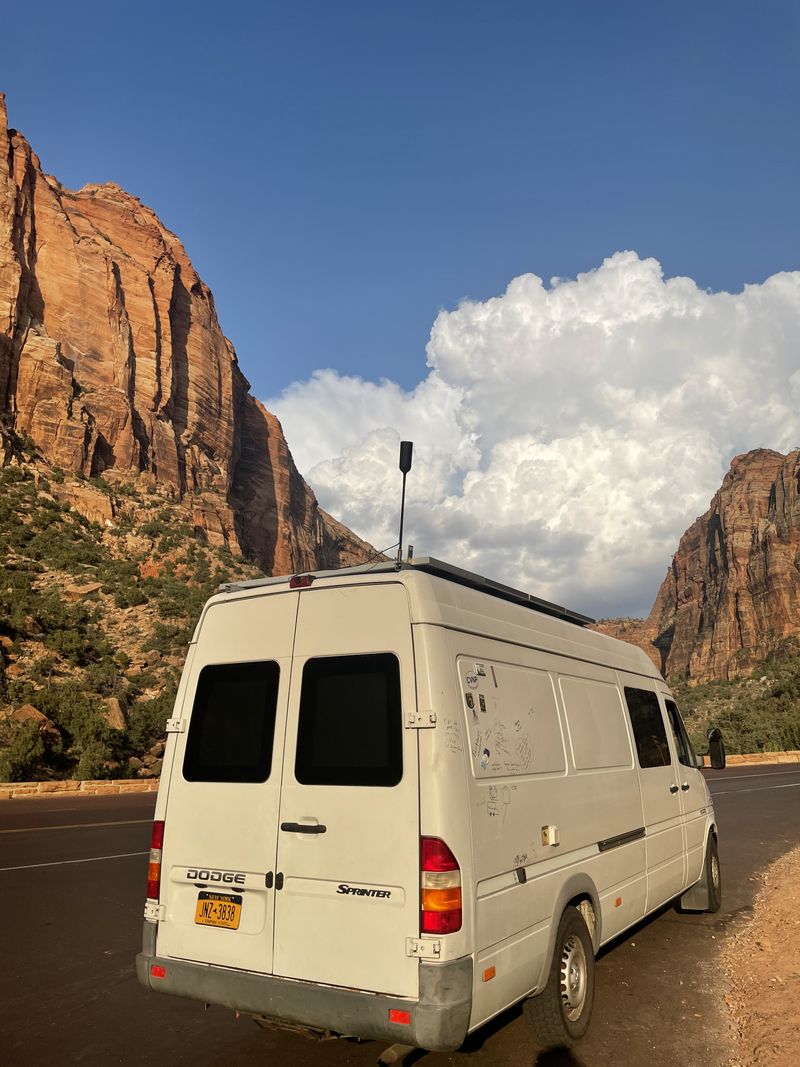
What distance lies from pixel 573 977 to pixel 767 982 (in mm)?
1865

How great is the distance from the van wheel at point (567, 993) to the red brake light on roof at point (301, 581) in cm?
244

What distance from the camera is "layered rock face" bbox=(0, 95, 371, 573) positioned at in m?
53.2

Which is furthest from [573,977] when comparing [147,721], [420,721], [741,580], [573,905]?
[741,580]

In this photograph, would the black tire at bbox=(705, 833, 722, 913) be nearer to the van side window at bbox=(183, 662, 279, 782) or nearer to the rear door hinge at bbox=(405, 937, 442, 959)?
the rear door hinge at bbox=(405, 937, 442, 959)

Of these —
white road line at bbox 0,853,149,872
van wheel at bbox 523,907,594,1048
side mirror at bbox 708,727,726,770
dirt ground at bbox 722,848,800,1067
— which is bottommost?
dirt ground at bbox 722,848,800,1067

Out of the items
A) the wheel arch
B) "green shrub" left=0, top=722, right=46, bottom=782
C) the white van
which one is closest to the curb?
"green shrub" left=0, top=722, right=46, bottom=782

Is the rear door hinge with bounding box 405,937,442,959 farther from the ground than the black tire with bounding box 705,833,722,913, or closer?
farther from the ground

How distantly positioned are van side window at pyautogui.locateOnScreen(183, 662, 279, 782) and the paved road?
5.19ft

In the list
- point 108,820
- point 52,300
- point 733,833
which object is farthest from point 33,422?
point 733,833

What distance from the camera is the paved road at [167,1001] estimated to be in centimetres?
423

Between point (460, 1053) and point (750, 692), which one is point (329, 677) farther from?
point (750, 692)

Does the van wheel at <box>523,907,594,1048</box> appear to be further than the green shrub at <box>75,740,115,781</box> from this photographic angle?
No

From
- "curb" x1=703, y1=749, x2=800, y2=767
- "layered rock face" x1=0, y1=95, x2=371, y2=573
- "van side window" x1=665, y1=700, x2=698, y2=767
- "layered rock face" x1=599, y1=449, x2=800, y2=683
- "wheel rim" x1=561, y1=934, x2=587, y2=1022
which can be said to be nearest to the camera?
"wheel rim" x1=561, y1=934, x2=587, y2=1022

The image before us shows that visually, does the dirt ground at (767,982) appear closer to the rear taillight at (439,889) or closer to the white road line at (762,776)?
the rear taillight at (439,889)
